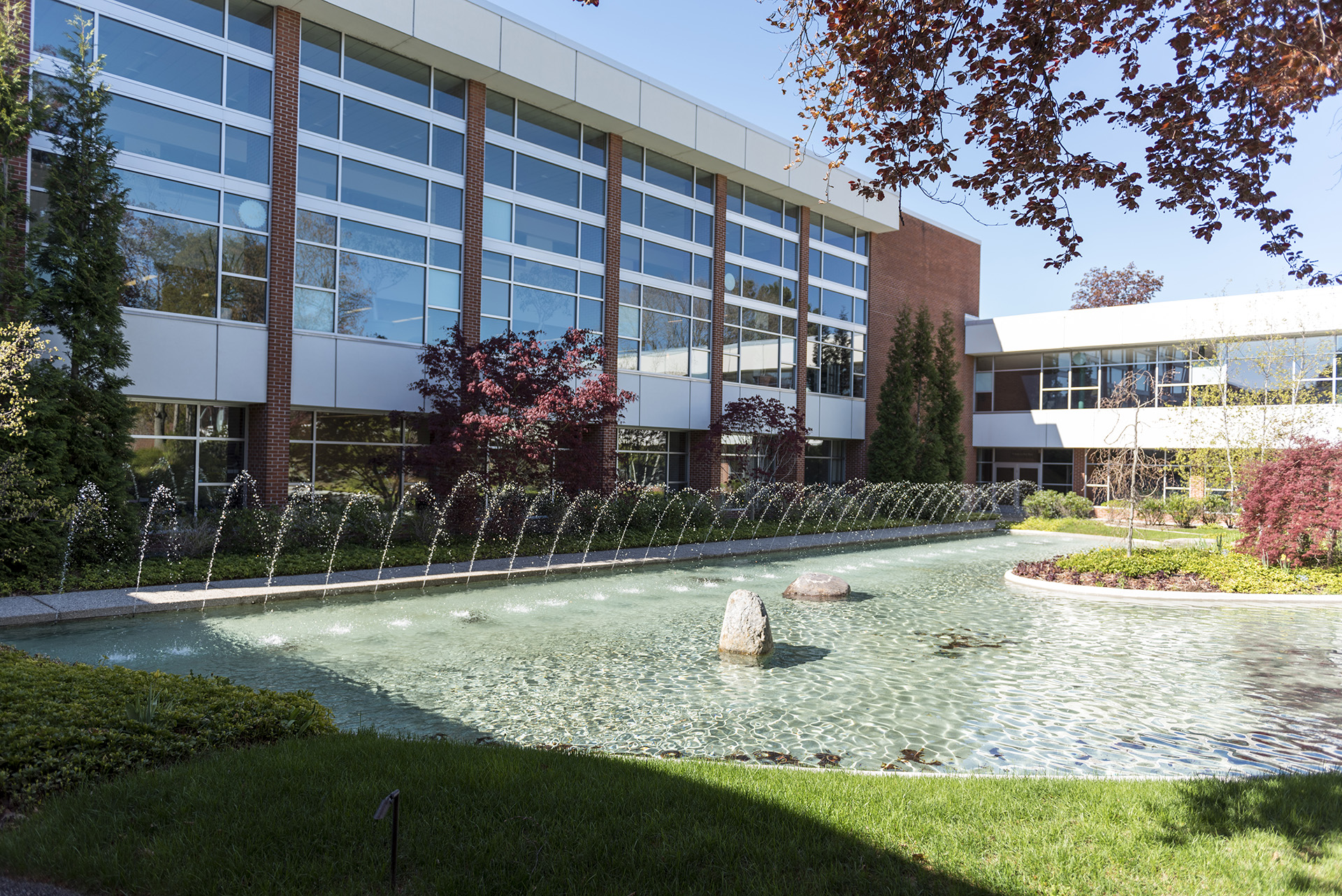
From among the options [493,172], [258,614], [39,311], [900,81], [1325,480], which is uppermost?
[493,172]

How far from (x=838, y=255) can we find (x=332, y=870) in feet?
104

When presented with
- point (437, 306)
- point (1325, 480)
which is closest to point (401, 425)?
point (437, 306)

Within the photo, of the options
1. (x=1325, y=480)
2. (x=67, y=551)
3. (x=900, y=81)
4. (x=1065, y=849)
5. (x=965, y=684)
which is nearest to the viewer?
(x=1065, y=849)

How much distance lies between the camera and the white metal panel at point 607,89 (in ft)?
73.2

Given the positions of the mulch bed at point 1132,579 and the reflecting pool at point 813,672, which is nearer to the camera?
the reflecting pool at point 813,672

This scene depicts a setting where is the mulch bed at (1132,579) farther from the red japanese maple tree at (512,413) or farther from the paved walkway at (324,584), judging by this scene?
the red japanese maple tree at (512,413)

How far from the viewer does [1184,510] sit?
3112 cm

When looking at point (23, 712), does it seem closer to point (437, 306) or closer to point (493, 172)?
point (437, 306)

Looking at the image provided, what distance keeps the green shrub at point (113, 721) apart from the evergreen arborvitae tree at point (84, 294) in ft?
25.4

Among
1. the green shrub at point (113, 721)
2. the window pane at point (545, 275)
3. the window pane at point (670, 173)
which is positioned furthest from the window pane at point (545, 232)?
the green shrub at point (113, 721)

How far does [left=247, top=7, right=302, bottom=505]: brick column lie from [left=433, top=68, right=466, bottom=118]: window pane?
11.3ft

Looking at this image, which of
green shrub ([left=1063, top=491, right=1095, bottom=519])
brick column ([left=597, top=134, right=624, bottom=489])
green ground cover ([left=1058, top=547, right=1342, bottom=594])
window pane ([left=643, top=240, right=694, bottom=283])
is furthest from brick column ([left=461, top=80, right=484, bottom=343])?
green shrub ([left=1063, top=491, right=1095, bottom=519])

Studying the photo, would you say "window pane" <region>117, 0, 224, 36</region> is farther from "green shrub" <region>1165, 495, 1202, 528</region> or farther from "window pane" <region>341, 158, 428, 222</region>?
"green shrub" <region>1165, 495, 1202, 528</region>

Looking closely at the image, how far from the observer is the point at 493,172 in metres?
21.3
